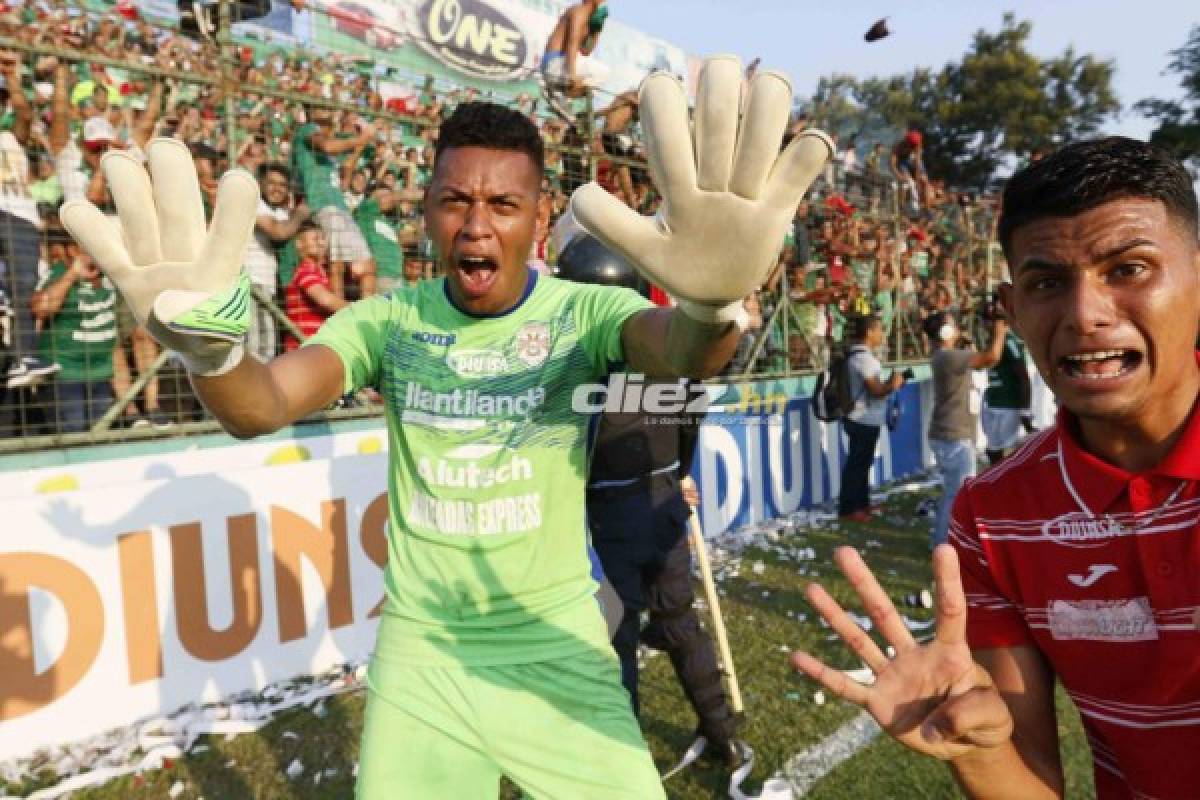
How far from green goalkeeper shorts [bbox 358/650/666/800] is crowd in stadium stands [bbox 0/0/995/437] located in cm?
209

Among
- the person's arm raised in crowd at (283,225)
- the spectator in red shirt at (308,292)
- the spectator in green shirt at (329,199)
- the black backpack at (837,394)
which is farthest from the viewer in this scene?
the black backpack at (837,394)

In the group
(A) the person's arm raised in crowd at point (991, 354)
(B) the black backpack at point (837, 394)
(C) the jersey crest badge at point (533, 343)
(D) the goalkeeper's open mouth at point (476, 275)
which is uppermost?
(D) the goalkeeper's open mouth at point (476, 275)

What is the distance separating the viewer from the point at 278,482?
514 cm

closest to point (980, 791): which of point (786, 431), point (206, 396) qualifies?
point (206, 396)

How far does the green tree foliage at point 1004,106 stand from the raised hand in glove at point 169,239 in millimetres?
43459

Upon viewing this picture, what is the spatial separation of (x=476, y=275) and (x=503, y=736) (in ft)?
4.08

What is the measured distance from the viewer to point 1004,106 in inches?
1534

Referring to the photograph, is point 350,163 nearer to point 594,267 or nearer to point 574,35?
point 594,267

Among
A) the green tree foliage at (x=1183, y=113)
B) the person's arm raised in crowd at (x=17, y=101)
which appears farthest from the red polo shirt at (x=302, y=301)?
the green tree foliage at (x=1183, y=113)

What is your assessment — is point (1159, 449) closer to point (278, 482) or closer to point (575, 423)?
point (575, 423)

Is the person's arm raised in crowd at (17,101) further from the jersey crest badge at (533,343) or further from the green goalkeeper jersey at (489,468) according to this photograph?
the jersey crest badge at (533,343)

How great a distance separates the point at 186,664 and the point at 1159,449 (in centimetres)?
465

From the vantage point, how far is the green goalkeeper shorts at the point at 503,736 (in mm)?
2195

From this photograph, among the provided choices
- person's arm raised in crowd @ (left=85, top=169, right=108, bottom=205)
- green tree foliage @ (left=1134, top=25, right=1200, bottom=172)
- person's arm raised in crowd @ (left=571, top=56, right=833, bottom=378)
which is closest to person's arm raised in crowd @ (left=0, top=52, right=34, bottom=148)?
person's arm raised in crowd @ (left=85, top=169, right=108, bottom=205)
